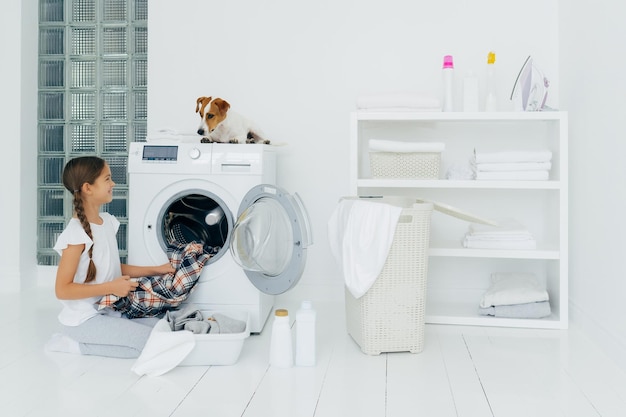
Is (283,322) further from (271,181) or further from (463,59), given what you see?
(463,59)

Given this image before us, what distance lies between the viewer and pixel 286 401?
1.81m

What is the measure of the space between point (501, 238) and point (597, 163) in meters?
0.51

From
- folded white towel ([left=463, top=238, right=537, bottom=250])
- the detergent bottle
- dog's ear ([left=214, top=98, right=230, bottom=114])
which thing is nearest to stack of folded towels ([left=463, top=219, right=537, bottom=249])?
folded white towel ([left=463, top=238, right=537, bottom=250])

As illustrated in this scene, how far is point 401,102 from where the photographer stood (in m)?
2.76

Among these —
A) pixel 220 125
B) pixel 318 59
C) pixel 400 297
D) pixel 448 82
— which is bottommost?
pixel 400 297

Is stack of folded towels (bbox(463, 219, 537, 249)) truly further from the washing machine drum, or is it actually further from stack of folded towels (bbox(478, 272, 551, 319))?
the washing machine drum

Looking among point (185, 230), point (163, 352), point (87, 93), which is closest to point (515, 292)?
point (185, 230)

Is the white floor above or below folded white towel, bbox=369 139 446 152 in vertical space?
below

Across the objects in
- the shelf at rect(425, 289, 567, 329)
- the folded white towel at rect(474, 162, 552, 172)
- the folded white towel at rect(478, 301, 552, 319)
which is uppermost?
the folded white towel at rect(474, 162, 552, 172)

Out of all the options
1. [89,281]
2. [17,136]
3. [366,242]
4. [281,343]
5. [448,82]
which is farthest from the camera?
[17,136]

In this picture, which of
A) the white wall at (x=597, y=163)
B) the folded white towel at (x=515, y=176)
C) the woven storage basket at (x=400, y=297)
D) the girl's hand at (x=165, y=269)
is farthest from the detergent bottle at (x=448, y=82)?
the girl's hand at (x=165, y=269)

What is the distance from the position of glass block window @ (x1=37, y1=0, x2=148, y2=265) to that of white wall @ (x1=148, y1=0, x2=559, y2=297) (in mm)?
223

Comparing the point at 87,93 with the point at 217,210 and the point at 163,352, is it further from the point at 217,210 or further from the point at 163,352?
the point at 163,352

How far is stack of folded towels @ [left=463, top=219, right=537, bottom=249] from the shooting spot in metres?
2.73
